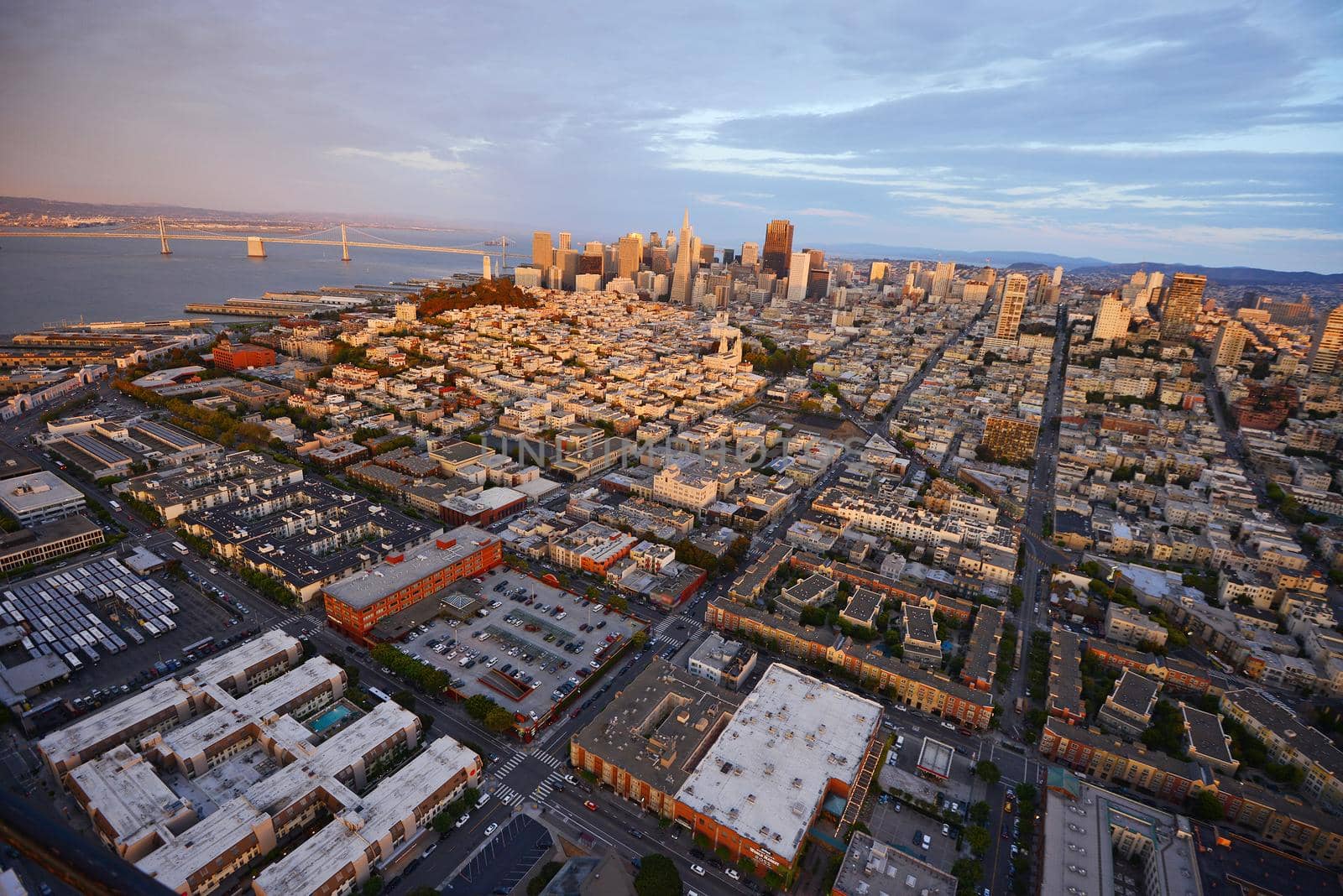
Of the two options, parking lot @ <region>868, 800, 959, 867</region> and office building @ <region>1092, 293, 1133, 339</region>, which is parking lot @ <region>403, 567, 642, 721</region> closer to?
parking lot @ <region>868, 800, 959, 867</region>

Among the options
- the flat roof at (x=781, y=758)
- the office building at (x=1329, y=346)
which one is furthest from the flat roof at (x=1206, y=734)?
the office building at (x=1329, y=346)

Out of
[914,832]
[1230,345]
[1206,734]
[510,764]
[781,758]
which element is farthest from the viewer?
[1230,345]

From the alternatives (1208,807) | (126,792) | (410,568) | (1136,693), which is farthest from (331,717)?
(1136,693)

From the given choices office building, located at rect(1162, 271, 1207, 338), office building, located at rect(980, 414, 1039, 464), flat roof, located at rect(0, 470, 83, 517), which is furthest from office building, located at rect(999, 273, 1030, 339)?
flat roof, located at rect(0, 470, 83, 517)

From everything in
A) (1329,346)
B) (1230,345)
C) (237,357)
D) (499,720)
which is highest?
(1329,346)

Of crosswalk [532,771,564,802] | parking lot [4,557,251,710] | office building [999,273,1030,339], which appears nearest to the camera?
crosswalk [532,771,564,802]

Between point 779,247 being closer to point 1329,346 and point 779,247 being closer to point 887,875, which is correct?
point 1329,346

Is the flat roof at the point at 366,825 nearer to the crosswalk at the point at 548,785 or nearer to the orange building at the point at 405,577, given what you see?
the crosswalk at the point at 548,785
